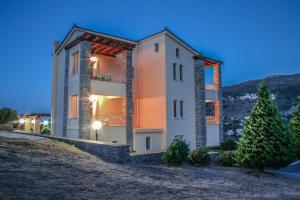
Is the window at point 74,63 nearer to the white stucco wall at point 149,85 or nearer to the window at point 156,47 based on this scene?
the white stucco wall at point 149,85

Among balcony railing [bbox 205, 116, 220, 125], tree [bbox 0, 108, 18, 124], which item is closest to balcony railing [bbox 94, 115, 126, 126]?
balcony railing [bbox 205, 116, 220, 125]

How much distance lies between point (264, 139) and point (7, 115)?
1110 inches

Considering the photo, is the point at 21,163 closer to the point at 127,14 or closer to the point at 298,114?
the point at 298,114

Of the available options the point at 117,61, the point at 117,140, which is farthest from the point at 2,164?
the point at 117,61

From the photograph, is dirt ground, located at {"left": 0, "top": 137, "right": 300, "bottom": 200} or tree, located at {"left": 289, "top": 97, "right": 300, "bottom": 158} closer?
dirt ground, located at {"left": 0, "top": 137, "right": 300, "bottom": 200}

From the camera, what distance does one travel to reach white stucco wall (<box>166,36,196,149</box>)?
21750 millimetres

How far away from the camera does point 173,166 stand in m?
13.1

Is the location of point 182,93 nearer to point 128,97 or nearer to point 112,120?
point 128,97

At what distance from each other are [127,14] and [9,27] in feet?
270

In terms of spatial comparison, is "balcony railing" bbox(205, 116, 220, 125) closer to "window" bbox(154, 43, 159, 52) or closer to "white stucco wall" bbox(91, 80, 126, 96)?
"window" bbox(154, 43, 159, 52)

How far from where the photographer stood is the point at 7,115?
30750 millimetres

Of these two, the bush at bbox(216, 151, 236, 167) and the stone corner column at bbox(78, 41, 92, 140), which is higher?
the stone corner column at bbox(78, 41, 92, 140)

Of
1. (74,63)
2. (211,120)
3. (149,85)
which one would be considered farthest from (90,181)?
(211,120)

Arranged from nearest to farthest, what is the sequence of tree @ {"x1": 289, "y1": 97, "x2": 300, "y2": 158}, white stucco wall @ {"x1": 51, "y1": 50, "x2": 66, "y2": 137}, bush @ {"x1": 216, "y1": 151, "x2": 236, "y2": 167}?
bush @ {"x1": 216, "y1": 151, "x2": 236, "y2": 167}, tree @ {"x1": 289, "y1": 97, "x2": 300, "y2": 158}, white stucco wall @ {"x1": 51, "y1": 50, "x2": 66, "y2": 137}
